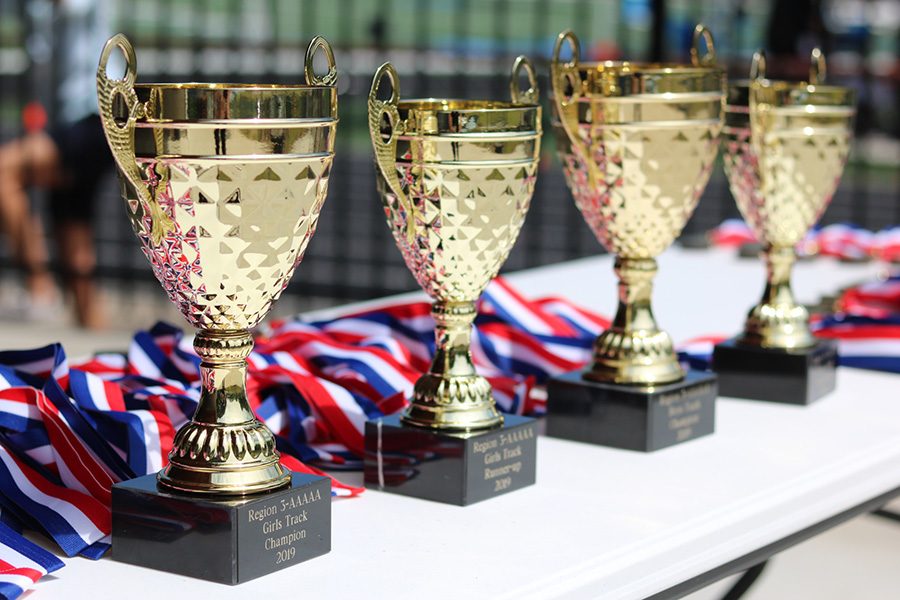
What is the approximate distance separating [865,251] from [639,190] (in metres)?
1.34

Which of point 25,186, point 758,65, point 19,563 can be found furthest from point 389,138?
point 25,186

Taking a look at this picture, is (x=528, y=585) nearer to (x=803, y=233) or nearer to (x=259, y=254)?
(x=259, y=254)

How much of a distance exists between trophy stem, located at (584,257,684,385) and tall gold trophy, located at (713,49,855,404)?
192 millimetres

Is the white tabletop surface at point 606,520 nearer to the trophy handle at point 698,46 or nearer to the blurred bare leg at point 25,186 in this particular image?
the trophy handle at point 698,46

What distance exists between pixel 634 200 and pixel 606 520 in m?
0.35

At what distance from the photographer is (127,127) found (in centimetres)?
89

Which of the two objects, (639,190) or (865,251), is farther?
(865,251)

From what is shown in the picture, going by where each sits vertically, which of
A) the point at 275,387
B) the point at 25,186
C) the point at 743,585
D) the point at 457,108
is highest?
the point at 457,108

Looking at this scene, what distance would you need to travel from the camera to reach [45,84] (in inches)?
215

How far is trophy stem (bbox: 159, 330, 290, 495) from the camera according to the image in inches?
36.8

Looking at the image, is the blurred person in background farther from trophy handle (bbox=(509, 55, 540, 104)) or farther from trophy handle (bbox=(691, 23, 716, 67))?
trophy handle (bbox=(509, 55, 540, 104))

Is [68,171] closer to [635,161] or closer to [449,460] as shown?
[635,161]

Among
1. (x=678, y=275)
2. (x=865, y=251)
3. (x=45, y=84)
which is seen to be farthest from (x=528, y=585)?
(x=45, y=84)

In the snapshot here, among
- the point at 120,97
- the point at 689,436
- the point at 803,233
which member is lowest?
the point at 689,436
